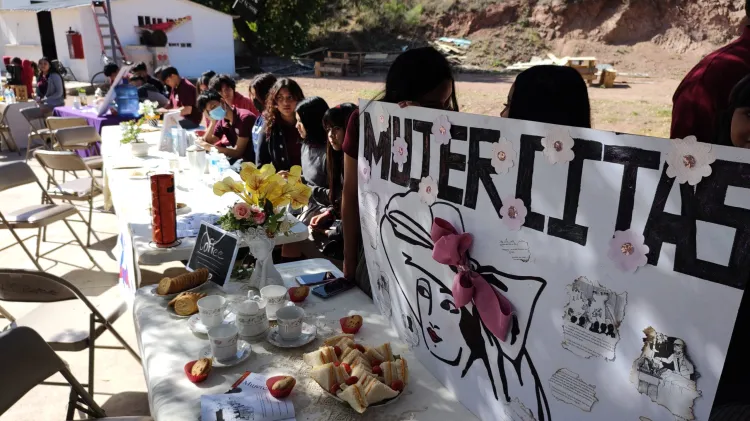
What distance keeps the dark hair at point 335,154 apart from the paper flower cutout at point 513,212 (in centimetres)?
192

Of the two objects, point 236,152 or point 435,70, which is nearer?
point 435,70

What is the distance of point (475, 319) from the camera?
4.03 ft

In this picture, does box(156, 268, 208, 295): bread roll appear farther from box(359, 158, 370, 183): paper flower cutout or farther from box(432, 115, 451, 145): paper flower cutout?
box(432, 115, 451, 145): paper flower cutout

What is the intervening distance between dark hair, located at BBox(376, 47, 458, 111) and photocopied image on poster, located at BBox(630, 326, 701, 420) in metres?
1.21

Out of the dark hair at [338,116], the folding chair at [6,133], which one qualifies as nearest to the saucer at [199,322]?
the dark hair at [338,116]

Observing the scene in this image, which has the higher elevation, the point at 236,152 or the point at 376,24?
the point at 376,24

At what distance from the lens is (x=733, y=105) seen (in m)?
1.26

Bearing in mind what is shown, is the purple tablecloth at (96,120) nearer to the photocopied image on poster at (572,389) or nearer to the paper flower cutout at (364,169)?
the paper flower cutout at (364,169)

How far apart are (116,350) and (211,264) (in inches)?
59.2

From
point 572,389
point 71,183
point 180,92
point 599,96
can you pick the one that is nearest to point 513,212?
point 572,389

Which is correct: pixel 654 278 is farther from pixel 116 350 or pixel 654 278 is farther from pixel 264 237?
pixel 116 350

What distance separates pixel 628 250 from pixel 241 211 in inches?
49.7

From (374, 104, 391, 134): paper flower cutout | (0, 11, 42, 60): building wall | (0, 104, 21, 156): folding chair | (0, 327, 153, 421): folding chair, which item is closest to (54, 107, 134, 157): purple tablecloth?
(0, 104, 21, 156): folding chair

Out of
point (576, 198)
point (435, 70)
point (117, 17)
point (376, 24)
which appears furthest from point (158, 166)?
point (376, 24)
